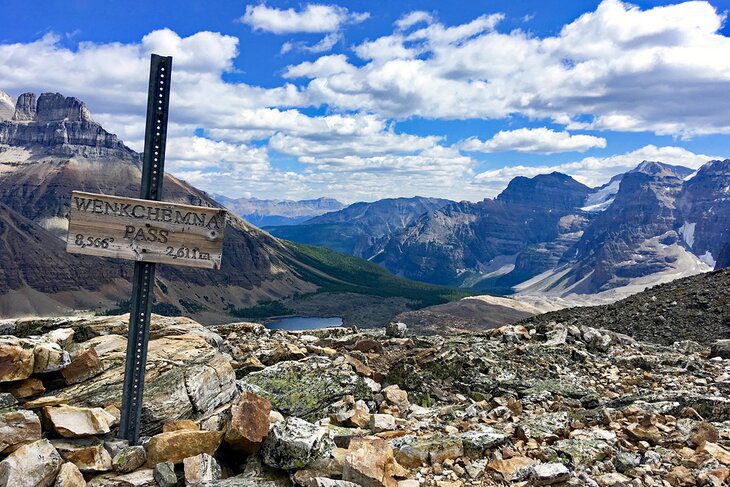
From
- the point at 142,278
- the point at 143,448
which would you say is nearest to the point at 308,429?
the point at 143,448

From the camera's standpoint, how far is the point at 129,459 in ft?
26.9

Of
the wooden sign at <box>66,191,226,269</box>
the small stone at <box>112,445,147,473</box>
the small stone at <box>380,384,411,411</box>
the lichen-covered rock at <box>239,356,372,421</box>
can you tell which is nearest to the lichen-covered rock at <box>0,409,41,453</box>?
the small stone at <box>112,445,147,473</box>

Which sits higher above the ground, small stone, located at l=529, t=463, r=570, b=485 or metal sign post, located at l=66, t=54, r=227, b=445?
metal sign post, located at l=66, t=54, r=227, b=445

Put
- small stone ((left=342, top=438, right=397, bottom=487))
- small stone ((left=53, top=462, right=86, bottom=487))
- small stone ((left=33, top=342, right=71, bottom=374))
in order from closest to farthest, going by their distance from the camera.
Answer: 1. small stone ((left=53, top=462, right=86, bottom=487))
2. small stone ((left=342, top=438, right=397, bottom=487))
3. small stone ((left=33, top=342, right=71, bottom=374))

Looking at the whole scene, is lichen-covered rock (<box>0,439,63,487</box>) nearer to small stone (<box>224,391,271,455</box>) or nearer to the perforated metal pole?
the perforated metal pole

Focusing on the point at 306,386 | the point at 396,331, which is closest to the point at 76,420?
the point at 306,386

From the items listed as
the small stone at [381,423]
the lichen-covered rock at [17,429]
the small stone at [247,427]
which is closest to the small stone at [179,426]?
the small stone at [247,427]

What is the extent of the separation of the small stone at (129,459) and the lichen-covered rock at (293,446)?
1945 mm

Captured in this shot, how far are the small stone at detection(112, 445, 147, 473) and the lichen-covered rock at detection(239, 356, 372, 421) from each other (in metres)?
3.68

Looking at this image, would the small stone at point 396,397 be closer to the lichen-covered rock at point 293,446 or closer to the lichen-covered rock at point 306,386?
the lichen-covered rock at point 306,386

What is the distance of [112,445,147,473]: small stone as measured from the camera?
8.14 m

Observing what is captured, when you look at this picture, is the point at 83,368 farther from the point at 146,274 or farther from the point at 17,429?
the point at 146,274

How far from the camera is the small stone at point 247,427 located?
8594 mm

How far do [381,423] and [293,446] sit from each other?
3162 millimetres
